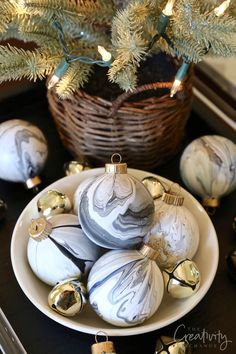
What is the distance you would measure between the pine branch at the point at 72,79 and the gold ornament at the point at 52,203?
0.14 metres

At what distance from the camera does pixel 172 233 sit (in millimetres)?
697

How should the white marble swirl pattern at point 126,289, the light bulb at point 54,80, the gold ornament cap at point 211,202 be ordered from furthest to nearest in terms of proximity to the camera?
the gold ornament cap at point 211,202 < the light bulb at point 54,80 < the white marble swirl pattern at point 126,289

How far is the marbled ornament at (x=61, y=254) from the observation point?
0.68 meters

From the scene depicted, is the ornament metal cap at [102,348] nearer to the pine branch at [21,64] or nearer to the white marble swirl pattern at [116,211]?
the white marble swirl pattern at [116,211]

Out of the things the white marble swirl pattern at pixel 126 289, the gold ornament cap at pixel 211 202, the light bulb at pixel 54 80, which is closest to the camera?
the white marble swirl pattern at pixel 126 289

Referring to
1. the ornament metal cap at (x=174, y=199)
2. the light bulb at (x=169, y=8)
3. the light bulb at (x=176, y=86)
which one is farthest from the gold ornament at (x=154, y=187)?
the light bulb at (x=169, y=8)

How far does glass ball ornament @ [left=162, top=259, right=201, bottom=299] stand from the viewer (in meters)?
0.67

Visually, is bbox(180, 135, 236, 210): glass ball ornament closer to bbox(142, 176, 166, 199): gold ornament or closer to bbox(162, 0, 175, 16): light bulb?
bbox(142, 176, 166, 199): gold ornament

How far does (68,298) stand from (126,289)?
3.1 inches

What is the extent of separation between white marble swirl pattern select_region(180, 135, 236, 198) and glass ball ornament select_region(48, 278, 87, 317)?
0.27 m

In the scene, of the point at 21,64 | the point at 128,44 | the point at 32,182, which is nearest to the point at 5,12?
the point at 21,64

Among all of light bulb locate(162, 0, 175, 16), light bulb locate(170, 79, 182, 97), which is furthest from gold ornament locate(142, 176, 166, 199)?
light bulb locate(162, 0, 175, 16)

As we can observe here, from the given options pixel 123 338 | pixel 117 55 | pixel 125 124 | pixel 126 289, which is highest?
pixel 117 55

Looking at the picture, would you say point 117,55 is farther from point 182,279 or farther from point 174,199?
point 182,279
